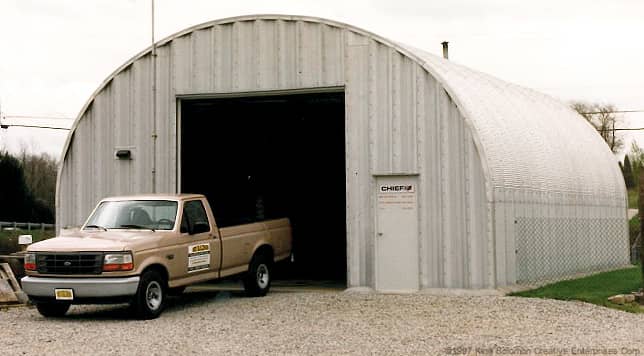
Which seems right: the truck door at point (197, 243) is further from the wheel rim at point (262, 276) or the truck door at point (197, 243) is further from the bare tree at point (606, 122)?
the bare tree at point (606, 122)

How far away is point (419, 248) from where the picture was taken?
1658 centimetres

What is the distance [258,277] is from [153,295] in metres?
3.10

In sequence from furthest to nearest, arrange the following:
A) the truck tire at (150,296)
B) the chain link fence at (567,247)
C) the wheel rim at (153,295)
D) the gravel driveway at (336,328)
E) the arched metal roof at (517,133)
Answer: the chain link fence at (567,247), the arched metal roof at (517,133), the wheel rim at (153,295), the truck tire at (150,296), the gravel driveway at (336,328)

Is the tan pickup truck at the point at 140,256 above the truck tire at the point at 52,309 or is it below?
above

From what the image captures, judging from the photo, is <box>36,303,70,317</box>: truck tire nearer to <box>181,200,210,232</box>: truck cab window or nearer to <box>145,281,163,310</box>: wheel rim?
<box>145,281,163,310</box>: wheel rim

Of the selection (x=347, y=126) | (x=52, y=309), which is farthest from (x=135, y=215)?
(x=347, y=126)

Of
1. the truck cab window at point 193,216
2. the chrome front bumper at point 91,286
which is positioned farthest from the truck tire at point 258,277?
the chrome front bumper at point 91,286

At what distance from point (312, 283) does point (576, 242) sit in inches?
246

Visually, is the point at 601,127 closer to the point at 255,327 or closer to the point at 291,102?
the point at 291,102

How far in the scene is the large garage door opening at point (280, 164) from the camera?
838 inches

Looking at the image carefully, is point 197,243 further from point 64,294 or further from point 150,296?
point 64,294

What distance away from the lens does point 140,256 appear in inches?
531

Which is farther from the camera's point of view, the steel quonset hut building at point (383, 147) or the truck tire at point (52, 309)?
the steel quonset hut building at point (383, 147)

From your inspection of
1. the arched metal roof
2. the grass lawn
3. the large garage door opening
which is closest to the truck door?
the large garage door opening
